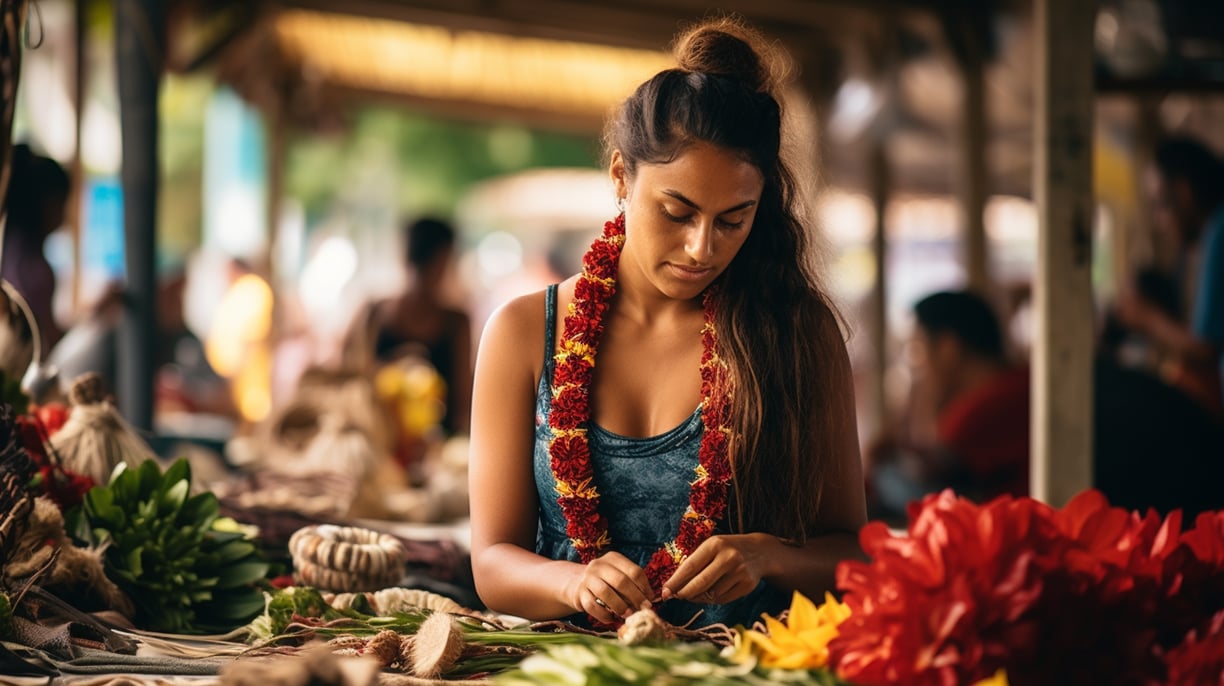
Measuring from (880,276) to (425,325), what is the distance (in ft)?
10.2

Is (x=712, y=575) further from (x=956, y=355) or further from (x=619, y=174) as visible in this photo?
(x=956, y=355)

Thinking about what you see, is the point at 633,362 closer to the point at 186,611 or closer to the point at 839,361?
the point at 839,361

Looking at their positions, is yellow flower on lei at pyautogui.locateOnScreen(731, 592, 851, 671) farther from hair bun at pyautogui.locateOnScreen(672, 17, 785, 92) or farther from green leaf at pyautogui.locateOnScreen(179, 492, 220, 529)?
green leaf at pyautogui.locateOnScreen(179, 492, 220, 529)

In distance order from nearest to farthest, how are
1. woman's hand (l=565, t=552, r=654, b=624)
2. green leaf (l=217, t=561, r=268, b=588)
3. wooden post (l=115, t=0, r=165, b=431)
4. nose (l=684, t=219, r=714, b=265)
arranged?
woman's hand (l=565, t=552, r=654, b=624) → nose (l=684, t=219, r=714, b=265) → green leaf (l=217, t=561, r=268, b=588) → wooden post (l=115, t=0, r=165, b=431)

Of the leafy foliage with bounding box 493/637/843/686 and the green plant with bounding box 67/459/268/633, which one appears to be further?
the green plant with bounding box 67/459/268/633

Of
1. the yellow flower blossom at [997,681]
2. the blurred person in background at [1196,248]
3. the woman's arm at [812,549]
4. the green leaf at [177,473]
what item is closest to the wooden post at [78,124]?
the green leaf at [177,473]

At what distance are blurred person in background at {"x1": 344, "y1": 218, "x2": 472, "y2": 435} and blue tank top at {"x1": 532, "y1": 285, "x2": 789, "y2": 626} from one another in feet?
15.0

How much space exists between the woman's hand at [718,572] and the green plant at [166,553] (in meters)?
0.85

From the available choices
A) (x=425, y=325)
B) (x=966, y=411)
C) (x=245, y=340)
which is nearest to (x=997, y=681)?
(x=966, y=411)

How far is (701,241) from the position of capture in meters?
2.09

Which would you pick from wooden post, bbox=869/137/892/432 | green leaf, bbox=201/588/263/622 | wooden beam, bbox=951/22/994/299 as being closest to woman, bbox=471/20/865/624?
green leaf, bbox=201/588/263/622

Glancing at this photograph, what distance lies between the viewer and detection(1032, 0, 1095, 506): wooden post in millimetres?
3463

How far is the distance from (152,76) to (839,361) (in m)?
3.37

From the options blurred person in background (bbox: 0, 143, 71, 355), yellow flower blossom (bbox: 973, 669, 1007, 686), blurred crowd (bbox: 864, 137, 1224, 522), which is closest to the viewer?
yellow flower blossom (bbox: 973, 669, 1007, 686)
